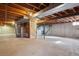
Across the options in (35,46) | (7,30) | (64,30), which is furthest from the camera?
(35,46)

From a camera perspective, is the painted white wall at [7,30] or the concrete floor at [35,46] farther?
the concrete floor at [35,46]

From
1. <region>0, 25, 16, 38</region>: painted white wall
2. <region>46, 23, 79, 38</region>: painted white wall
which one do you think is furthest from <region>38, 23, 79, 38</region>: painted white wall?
<region>0, 25, 16, 38</region>: painted white wall

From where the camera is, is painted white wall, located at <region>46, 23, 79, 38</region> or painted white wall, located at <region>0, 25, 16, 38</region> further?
painted white wall, located at <region>46, 23, 79, 38</region>

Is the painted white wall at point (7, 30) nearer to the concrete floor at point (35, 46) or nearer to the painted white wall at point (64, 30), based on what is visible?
the concrete floor at point (35, 46)

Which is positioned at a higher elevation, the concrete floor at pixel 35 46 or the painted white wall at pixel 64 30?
the painted white wall at pixel 64 30

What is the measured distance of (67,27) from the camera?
2988mm

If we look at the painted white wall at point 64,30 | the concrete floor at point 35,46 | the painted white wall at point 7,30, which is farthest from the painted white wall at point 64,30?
the painted white wall at point 7,30

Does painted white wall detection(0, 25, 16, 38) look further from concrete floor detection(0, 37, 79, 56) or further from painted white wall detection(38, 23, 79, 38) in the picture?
painted white wall detection(38, 23, 79, 38)

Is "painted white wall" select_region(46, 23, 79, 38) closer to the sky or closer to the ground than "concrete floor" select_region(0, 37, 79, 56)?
closer to the sky

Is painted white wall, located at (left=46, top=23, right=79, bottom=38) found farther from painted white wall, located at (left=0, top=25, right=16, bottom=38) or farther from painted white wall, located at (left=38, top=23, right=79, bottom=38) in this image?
painted white wall, located at (left=0, top=25, right=16, bottom=38)

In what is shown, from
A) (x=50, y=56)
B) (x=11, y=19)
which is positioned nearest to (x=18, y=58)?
(x=50, y=56)

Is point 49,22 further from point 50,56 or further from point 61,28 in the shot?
point 50,56

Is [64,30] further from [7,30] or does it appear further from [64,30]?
[7,30]

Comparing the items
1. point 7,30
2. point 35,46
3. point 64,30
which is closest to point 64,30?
point 64,30
